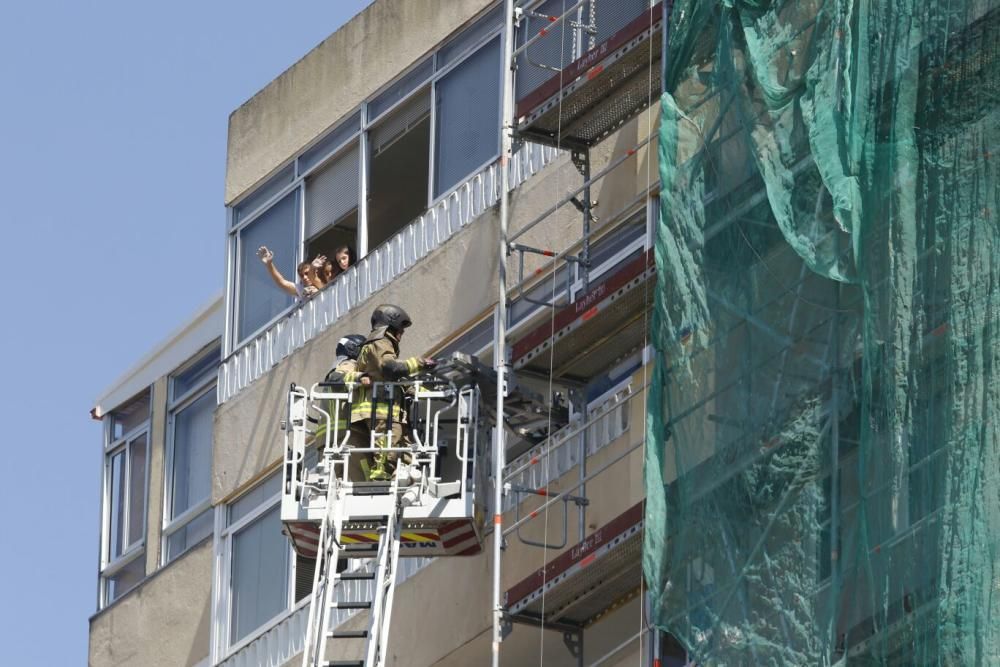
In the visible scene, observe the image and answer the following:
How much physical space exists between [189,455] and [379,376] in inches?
327

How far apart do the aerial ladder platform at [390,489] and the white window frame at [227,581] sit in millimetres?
3634

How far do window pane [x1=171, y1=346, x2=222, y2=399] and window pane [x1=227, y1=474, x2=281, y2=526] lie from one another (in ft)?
7.64

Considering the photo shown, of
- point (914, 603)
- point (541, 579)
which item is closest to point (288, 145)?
point (541, 579)

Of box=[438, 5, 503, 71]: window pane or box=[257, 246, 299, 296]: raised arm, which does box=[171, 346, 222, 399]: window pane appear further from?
box=[438, 5, 503, 71]: window pane

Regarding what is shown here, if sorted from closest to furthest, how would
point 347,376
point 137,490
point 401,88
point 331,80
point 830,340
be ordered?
point 830,340 < point 347,376 < point 401,88 < point 331,80 < point 137,490

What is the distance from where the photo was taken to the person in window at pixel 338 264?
1132 inches

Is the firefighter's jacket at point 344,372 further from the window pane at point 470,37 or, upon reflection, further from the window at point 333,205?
the window at point 333,205

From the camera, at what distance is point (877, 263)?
1980 cm

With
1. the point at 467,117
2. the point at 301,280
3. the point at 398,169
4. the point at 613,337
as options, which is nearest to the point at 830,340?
the point at 613,337

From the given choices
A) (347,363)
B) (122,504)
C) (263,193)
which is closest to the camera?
(347,363)

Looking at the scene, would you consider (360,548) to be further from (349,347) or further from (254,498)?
(254,498)

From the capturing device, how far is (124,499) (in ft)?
108

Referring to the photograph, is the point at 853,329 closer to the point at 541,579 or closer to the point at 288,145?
the point at 541,579

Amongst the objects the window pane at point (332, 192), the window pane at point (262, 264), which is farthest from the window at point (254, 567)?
the window pane at point (332, 192)
